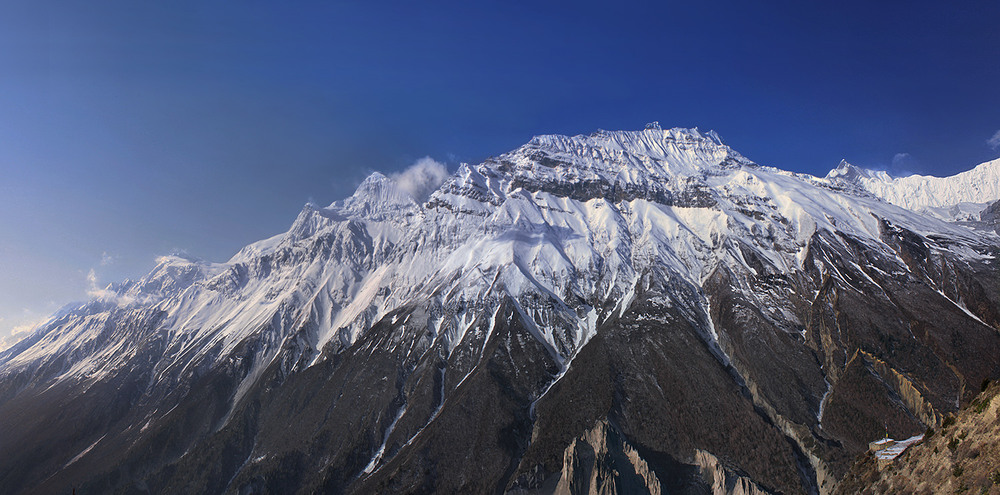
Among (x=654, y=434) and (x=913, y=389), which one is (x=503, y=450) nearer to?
(x=654, y=434)

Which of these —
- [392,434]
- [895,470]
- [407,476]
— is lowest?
[895,470]

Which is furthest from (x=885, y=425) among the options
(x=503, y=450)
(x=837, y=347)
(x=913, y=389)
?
(x=503, y=450)

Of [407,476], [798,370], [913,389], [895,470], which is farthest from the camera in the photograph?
[798,370]

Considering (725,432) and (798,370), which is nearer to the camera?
(725,432)

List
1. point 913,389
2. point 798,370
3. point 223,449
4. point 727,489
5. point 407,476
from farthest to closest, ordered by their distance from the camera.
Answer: point 223,449, point 798,370, point 913,389, point 407,476, point 727,489

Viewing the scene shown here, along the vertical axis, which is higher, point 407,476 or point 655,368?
point 655,368

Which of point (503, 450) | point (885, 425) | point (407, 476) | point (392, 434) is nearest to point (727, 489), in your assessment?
point (503, 450)

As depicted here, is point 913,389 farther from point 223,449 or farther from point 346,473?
point 223,449

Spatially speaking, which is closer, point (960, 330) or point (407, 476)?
point (407, 476)

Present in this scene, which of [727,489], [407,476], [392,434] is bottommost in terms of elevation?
[727,489]

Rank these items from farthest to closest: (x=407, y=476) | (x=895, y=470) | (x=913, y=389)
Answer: (x=913, y=389) → (x=407, y=476) → (x=895, y=470)
